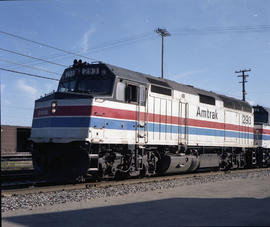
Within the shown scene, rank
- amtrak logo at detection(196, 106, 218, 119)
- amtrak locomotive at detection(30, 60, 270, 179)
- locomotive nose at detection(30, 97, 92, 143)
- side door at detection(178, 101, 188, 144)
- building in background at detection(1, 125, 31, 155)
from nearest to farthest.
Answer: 1. locomotive nose at detection(30, 97, 92, 143)
2. amtrak locomotive at detection(30, 60, 270, 179)
3. side door at detection(178, 101, 188, 144)
4. amtrak logo at detection(196, 106, 218, 119)
5. building in background at detection(1, 125, 31, 155)

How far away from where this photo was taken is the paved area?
6.80 m

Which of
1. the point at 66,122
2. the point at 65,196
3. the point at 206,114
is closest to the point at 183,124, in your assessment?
the point at 206,114

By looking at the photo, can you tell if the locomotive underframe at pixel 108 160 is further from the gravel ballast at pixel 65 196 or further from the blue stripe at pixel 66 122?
the gravel ballast at pixel 65 196

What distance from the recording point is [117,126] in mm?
12797

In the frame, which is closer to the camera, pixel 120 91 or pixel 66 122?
pixel 66 122

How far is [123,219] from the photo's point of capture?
23.2ft

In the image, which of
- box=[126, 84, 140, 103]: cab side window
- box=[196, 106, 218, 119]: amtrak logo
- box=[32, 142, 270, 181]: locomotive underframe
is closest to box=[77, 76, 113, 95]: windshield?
box=[126, 84, 140, 103]: cab side window

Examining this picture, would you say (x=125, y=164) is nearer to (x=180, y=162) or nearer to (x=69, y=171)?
(x=69, y=171)

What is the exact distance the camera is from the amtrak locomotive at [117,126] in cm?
1186

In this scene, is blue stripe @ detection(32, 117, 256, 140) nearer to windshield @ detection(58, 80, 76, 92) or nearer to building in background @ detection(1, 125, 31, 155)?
windshield @ detection(58, 80, 76, 92)

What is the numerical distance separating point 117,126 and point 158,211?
17.4 feet

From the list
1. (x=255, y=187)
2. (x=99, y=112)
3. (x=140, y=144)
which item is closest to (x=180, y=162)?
(x=140, y=144)

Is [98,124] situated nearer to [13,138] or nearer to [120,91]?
[120,91]

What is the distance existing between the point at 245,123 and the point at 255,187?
1074cm
